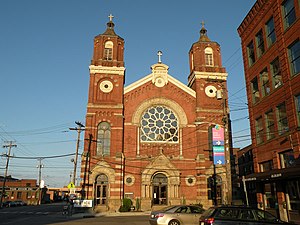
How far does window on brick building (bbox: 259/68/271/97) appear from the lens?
74.8 ft

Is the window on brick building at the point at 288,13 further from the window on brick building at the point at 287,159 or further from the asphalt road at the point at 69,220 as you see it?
the asphalt road at the point at 69,220

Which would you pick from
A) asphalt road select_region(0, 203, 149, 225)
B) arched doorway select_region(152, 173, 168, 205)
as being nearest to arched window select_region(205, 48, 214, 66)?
arched doorway select_region(152, 173, 168, 205)

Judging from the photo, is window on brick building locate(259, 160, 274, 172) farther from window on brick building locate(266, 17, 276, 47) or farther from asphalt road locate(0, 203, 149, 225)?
asphalt road locate(0, 203, 149, 225)

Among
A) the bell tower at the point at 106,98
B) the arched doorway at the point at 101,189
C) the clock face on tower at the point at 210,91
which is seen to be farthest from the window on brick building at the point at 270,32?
the arched doorway at the point at 101,189

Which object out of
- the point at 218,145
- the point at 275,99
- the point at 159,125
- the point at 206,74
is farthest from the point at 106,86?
the point at 275,99

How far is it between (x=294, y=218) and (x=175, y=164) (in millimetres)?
18509

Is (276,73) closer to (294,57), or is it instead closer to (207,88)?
(294,57)

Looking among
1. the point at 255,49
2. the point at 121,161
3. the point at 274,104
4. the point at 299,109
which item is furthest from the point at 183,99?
the point at 299,109

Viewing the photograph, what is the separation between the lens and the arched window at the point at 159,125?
3704 cm

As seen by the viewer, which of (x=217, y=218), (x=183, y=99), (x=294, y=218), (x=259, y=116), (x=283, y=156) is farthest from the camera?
(x=183, y=99)

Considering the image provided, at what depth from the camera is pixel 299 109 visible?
18828 millimetres

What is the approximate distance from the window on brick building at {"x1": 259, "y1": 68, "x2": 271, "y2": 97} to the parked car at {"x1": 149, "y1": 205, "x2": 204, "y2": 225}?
11.5m

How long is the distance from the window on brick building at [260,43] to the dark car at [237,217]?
595 inches

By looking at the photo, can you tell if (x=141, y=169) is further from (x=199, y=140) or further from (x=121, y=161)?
(x=199, y=140)
